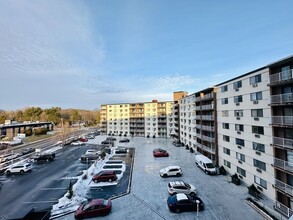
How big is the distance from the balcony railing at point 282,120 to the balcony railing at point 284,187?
17.9ft

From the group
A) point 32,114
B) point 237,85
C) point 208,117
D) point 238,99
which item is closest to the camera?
point 238,99

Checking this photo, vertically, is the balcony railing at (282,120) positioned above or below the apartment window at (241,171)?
above

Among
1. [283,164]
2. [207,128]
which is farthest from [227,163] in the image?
[283,164]

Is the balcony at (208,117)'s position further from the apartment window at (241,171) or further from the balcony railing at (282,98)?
the balcony railing at (282,98)

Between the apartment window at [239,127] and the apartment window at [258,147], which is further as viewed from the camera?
the apartment window at [239,127]

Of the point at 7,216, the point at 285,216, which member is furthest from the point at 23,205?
the point at 285,216

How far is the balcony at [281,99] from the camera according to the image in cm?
1596

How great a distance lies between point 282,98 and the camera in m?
16.8

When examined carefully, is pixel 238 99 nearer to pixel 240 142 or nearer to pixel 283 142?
pixel 240 142

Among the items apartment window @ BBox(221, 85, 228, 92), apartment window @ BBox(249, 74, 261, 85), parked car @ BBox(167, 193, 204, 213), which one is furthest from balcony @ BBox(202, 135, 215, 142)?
parked car @ BBox(167, 193, 204, 213)

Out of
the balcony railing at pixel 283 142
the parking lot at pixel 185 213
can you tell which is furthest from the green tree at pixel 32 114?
the balcony railing at pixel 283 142

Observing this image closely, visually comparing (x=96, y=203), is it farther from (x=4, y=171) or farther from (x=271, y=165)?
(x=4, y=171)

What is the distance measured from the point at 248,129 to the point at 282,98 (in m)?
6.65

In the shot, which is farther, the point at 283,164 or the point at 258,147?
the point at 258,147
